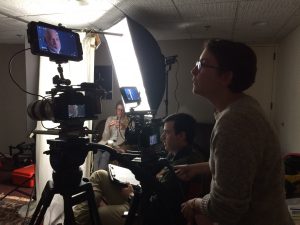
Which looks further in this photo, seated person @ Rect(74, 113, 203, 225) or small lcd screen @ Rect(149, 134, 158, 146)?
small lcd screen @ Rect(149, 134, 158, 146)

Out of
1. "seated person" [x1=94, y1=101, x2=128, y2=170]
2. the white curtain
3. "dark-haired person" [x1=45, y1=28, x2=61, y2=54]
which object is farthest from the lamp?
"dark-haired person" [x1=45, y1=28, x2=61, y2=54]

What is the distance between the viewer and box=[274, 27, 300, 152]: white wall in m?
2.96

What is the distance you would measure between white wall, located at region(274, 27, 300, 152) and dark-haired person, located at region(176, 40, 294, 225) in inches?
91.3

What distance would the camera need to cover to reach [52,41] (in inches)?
48.2

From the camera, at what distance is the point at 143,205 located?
1.27 metres

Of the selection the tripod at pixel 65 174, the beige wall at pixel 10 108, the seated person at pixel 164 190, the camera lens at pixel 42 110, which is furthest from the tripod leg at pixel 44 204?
the beige wall at pixel 10 108

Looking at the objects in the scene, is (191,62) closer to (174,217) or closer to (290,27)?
(290,27)

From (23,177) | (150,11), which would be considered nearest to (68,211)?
(150,11)

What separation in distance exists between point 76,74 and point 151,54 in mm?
827

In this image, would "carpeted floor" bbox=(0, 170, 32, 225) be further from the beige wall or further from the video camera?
the video camera

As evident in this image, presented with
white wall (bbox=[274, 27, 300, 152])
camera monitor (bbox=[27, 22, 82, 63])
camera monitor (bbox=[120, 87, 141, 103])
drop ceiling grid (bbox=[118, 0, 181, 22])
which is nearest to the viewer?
camera monitor (bbox=[27, 22, 82, 63])

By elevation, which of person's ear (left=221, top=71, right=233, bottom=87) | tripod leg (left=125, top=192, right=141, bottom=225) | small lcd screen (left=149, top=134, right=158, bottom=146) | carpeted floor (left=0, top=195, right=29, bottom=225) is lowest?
carpeted floor (left=0, top=195, right=29, bottom=225)

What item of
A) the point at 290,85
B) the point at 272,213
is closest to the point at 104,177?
the point at 272,213

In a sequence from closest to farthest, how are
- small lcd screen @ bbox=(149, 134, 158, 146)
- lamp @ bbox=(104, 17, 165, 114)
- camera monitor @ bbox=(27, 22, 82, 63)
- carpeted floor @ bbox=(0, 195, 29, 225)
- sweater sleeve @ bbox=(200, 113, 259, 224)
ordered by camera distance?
1. sweater sleeve @ bbox=(200, 113, 259, 224)
2. camera monitor @ bbox=(27, 22, 82, 63)
3. small lcd screen @ bbox=(149, 134, 158, 146)
4. carpeted floor @ bbox=(0, 195, 29, 225)
5. lamp @ bbox=(104, 17, 165, 114)
